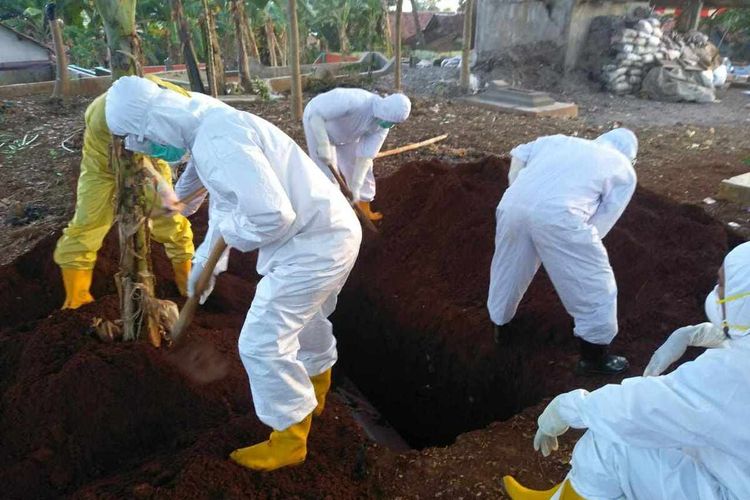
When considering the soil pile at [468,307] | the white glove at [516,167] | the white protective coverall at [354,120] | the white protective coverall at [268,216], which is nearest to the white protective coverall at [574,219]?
the white glove at [516,167]

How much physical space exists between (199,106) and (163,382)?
1219mm

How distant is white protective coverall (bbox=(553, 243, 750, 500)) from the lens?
1200mm

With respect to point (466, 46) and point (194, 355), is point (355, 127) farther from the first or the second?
point (466, 46)

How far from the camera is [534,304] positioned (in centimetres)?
332

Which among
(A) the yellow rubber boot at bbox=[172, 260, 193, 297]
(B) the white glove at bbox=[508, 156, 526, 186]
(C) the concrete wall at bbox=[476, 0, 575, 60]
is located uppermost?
(C) the concrete wall at bbox=[476, 0, 575, 60]

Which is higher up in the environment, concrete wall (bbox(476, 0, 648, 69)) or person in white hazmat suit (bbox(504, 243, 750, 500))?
concrete wall (bbox(476, 0, 648, 69))

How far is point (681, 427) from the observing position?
1247 millimetres

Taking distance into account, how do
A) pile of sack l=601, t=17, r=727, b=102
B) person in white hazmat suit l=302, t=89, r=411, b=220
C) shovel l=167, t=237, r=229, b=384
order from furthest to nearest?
pile of sack l=601, t=17, r=727, b=102
person in white hazmat suit l=302, t=89, r=411, b=220
shovel l=167, t=237, r=229, b=384

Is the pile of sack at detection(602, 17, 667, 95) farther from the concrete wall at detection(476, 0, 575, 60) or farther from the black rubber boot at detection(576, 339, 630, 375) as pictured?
the black rubber boot at detection(576, 339, 630, 375)

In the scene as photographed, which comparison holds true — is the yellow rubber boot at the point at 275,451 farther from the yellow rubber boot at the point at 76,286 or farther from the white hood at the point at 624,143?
the white hood at the point at 624,143

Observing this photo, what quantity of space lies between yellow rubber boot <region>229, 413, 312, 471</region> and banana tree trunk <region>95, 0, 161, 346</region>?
32.7 inches

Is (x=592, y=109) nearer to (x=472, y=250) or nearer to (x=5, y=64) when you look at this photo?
(x=472, y=250)

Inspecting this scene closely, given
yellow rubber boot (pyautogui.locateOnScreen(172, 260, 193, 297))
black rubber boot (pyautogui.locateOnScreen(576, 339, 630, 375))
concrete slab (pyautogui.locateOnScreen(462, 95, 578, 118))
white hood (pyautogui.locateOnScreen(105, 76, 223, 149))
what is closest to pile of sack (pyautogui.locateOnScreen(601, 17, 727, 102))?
concrete slab (pyautogui.locateOnScreen(462, 95, 578, 118))

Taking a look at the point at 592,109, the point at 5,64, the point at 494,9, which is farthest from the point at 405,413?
the point at 5,64
